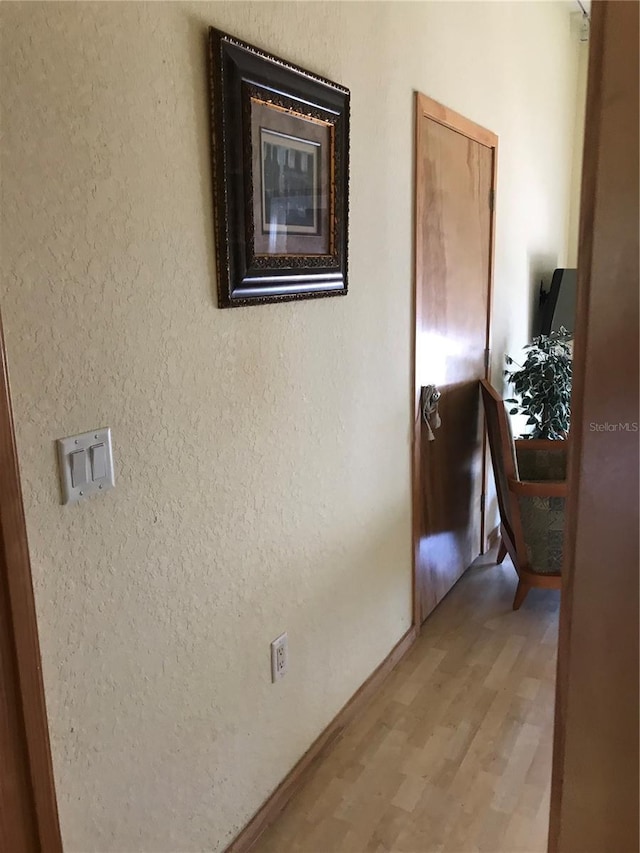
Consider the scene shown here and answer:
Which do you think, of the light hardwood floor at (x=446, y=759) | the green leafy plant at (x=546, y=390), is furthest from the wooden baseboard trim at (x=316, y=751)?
the green leafy plant at (x=546, y=390)

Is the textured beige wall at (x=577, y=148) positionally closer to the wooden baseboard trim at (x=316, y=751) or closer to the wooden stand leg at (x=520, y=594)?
the wooden stand leg at (x=520, y=594)

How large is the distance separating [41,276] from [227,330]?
1.58 feet

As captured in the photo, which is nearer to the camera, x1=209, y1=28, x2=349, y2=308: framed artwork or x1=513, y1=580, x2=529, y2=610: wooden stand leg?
x1=209, y1=28, x2=349, y2=308: framed artwork

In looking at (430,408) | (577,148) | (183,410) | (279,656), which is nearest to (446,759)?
(279,656)

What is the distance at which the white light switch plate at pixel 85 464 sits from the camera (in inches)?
44.2

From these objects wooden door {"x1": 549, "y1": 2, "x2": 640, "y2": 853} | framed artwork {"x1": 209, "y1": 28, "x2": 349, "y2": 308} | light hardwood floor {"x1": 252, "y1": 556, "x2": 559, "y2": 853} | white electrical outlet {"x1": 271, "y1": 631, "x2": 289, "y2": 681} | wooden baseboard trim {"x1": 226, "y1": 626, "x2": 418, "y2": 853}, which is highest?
framed artwork {"x1": 209, "y1": 28, "x2": 349, "y2": 308}

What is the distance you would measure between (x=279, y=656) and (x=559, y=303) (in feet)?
9.00

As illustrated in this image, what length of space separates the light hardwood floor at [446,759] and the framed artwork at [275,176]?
4.46 feet

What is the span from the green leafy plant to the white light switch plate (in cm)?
232

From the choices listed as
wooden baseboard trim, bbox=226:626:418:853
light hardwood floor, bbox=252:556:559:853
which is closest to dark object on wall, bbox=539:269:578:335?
light hardwood floor, bbox=252:556:559:853

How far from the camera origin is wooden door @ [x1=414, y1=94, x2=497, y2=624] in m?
2.45

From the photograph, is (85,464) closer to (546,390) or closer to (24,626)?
(24,626)

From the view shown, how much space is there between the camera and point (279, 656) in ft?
5.85

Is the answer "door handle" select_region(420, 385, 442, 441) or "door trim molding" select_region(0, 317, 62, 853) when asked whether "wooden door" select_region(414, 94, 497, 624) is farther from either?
"door trim molding" select_region(0, 317, 62, 853)
